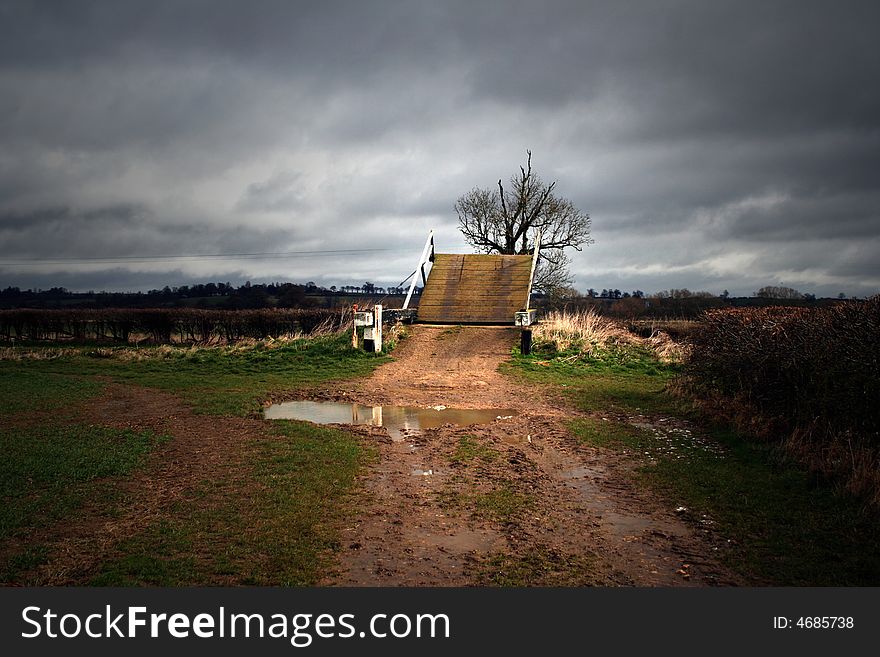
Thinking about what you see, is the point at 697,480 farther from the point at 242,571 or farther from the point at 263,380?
the point at 263,380

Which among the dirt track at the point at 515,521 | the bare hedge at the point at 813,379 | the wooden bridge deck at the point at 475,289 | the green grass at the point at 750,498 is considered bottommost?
the dirt track at the point at 515,521

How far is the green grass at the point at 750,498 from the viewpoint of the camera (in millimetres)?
4742

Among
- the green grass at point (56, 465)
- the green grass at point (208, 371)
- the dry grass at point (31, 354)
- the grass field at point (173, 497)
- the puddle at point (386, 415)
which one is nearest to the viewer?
the grass field at point (173, 497)

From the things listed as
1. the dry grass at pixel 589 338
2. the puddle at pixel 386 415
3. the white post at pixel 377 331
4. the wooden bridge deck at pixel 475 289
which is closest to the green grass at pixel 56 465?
the puddle at pixel 386 415

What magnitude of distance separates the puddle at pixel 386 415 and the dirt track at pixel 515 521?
547 mm

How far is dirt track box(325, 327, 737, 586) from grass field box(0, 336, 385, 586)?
455mm

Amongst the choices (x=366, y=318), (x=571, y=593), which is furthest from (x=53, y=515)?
(x=366, y=318)

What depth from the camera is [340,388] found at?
48.1ft

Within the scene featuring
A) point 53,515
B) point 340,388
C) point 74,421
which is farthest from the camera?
point 340,388

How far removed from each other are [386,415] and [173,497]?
556 centimetres

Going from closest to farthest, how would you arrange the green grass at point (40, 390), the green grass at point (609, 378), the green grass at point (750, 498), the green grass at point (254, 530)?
the green grass at point (254, 530) < the green grass at point (750, 498) < the green grass at point (40, 390) < the green grass at point (609, 378)

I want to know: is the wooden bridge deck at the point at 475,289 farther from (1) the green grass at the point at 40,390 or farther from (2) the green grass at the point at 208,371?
(1) the green grass at the point at 40,390

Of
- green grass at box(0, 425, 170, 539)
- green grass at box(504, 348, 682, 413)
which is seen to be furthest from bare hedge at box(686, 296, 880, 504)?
green grass at box(0, 425, 170, 539)

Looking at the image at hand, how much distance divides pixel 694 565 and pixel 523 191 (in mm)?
29032
